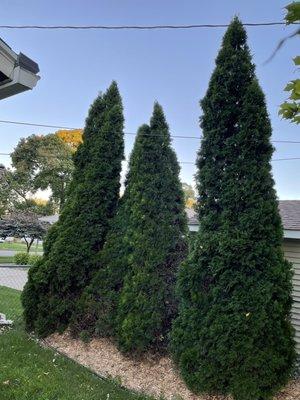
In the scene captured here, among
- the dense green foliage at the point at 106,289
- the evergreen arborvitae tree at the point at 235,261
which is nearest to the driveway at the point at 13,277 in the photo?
the dense green foliage at the point at 106,289

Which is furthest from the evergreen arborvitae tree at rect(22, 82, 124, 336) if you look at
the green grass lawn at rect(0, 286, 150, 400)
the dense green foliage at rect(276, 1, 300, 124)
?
the dense green foliage at rect(276, 1, 300, 124)

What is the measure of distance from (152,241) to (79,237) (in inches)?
53.4

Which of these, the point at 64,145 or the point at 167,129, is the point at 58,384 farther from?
the point at 64,145

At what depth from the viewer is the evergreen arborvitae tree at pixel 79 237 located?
6.03m

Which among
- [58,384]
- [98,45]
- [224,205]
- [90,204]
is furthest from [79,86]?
[58,384]

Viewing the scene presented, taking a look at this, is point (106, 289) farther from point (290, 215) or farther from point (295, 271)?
point (290, 215)

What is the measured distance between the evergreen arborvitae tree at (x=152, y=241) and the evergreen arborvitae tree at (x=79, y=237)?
0.52m

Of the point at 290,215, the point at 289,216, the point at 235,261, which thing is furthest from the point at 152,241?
the point at 290,215

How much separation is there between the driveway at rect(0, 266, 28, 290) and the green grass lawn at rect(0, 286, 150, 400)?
777cm

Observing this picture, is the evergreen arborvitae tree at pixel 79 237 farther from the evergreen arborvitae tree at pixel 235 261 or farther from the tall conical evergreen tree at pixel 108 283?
the evergreen arborvitae tree at pixel 235 261

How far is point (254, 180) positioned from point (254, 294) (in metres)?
1.23

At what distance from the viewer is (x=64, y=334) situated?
6090mm

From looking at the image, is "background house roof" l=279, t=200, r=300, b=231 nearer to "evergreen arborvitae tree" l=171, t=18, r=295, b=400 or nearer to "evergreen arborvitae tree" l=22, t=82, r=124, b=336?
"evergreen arborvitae tree" l=171, t=18, r=295, b=400

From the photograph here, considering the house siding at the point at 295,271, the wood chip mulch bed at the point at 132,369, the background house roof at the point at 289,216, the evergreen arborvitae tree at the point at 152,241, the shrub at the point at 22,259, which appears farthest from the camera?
the shrub at the point at 22,259
